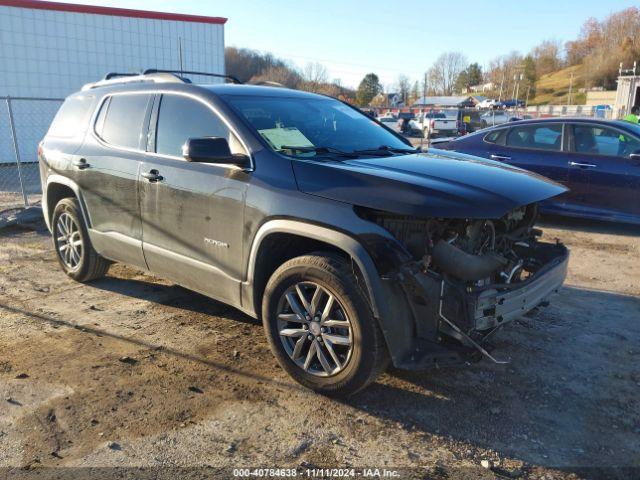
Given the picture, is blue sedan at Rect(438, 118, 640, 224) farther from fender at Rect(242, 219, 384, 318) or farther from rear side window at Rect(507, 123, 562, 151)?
fender at Rect(242, 219, 384, 318)

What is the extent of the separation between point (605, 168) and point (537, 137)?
45.6 inches

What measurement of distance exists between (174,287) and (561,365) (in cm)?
357

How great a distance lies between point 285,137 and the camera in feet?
12.3

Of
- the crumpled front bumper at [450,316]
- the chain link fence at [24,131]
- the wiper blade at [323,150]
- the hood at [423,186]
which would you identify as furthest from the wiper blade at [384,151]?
the chain link fence at [24,131]

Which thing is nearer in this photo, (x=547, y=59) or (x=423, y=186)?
(x=423, y=186)

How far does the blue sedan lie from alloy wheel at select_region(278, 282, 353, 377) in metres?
4.87

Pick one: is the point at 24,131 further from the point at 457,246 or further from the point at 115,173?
the point at 457,246

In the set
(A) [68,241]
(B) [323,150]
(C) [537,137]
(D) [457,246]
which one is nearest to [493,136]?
(C) [537,137]

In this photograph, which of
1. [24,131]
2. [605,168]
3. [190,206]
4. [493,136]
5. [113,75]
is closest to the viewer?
[190,206]

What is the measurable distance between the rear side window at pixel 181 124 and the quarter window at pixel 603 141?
5.99 metres

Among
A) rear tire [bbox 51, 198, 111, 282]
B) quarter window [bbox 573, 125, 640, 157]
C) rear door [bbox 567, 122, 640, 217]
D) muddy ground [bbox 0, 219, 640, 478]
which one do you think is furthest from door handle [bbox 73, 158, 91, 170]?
quarter window [bbox 573, 125, 640, 157]

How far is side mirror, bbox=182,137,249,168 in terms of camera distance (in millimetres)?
3455

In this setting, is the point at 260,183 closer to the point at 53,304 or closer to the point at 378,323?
the point at 378,323

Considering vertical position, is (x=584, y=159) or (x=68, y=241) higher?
(x=584, y=159)
